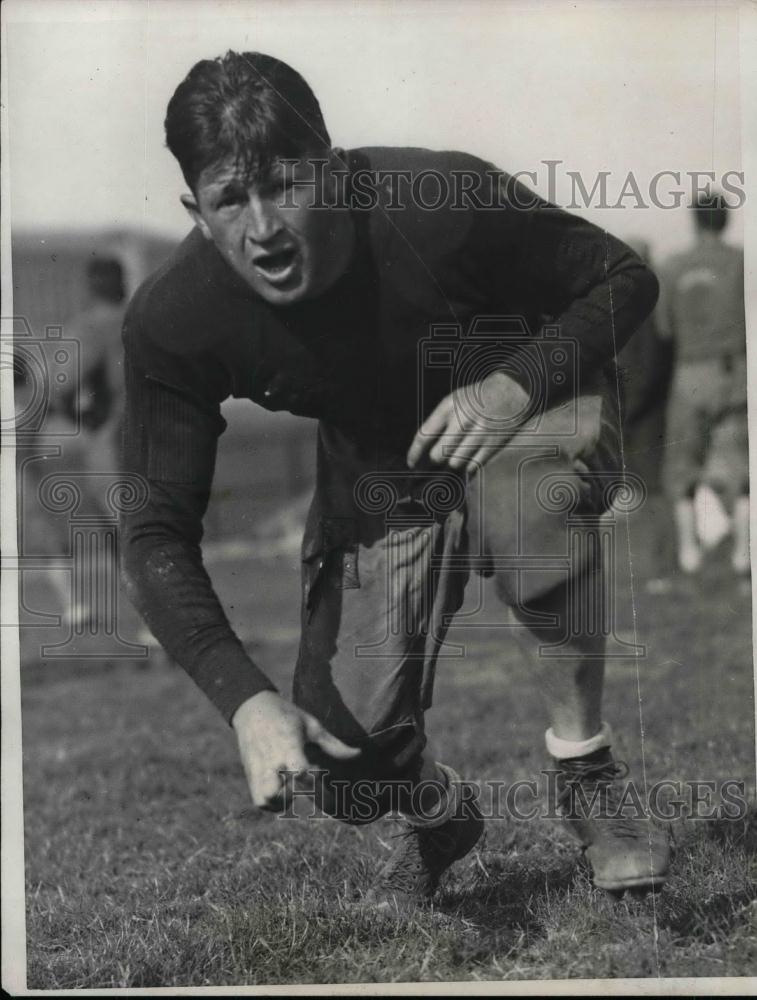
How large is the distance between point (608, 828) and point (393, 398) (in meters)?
1.02

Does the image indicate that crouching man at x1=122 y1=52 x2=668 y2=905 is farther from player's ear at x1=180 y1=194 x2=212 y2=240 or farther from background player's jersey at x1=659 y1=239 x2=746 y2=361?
background player's jersey at x1=659 y1=239 x2=746 y2=361

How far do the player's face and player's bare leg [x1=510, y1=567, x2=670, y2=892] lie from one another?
2.77 feet

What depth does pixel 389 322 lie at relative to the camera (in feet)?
9.27

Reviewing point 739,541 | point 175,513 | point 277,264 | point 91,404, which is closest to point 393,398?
point 277,264

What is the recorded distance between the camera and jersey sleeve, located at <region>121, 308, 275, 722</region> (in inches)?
99.2

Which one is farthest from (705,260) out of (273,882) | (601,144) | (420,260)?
(273,882)

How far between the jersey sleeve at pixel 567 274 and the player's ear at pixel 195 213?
1.88ft

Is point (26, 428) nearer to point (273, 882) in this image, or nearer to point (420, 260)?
point (420, 260)

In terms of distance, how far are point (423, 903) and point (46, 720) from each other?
2516 millimetres

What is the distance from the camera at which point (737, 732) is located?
3.62 metres

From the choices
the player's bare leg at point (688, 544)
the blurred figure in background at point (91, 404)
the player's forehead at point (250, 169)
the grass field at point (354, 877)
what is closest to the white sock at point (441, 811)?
the grass field at point (354, 877)

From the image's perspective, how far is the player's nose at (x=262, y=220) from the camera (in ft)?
8.85

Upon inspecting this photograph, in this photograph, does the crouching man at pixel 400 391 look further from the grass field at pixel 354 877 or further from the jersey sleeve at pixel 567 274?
the grass field at pixel 354 877

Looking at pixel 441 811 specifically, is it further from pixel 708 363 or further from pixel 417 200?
pixel 708 363
